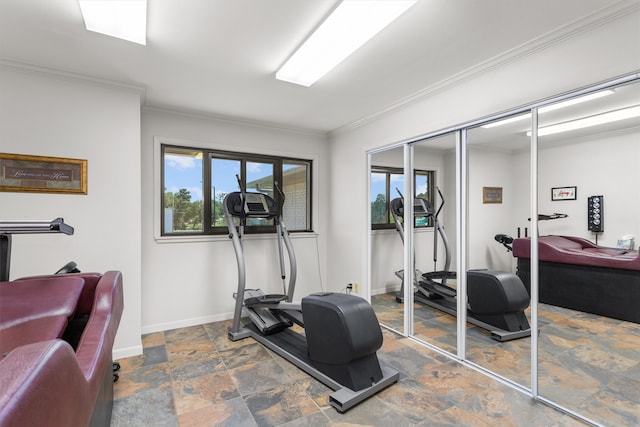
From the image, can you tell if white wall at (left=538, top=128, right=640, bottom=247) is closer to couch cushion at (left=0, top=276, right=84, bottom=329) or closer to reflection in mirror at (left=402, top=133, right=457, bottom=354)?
reflection in mirror at (left=402, top=133, right=457, bottom=354)

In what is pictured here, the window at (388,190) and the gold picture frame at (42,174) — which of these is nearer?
the gold picture frame at (42,174)

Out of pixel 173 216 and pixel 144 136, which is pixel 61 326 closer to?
pixel 173 216

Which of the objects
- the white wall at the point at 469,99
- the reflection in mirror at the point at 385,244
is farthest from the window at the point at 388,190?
the white wall at the point at 469,99

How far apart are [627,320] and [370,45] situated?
258cm

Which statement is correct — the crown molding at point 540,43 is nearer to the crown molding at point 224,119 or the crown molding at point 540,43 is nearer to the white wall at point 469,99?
the white wall at point 469,99

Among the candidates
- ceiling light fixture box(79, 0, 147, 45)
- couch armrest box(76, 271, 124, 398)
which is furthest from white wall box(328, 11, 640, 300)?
couch armrest box(76, 271, 124, 398)

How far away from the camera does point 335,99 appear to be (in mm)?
3268

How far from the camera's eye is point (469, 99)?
8.58 ft

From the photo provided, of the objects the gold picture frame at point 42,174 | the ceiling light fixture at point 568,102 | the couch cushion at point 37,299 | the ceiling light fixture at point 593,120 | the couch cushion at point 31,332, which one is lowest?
the couch cushion at point 31,332

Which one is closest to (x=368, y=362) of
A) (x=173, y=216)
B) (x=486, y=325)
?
(x=486, y=325)

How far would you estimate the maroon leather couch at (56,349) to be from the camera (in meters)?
0.66

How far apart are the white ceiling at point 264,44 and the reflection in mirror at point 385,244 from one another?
77 centimetres

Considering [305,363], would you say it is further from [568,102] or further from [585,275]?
[568,102]

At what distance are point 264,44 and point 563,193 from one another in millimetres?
2386
